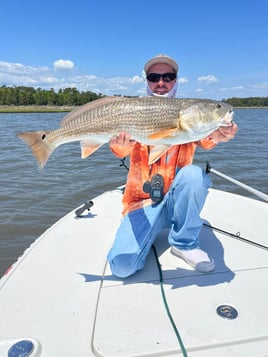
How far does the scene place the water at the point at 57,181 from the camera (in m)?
Answer: 6.30

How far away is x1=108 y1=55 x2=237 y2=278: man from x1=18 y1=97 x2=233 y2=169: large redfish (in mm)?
128

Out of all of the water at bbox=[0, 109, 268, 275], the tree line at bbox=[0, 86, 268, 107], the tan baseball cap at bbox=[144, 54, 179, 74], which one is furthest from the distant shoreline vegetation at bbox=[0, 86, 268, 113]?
the tan baseball cap at bbox=[144, 54, 179, 74]

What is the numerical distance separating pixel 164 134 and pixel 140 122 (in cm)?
21

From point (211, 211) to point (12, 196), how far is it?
5506 mm

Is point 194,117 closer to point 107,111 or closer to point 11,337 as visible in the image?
point 107,111

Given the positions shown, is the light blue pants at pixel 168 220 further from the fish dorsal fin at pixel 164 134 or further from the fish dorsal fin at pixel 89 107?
the fish dorsal fin at pixel 89 107

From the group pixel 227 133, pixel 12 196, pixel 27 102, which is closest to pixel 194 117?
pixel 227 133

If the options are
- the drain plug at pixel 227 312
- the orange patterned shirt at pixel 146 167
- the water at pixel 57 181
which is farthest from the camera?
the water at pixel 57 181

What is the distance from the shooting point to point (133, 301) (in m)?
2.43

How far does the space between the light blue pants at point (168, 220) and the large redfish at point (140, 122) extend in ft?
1.56

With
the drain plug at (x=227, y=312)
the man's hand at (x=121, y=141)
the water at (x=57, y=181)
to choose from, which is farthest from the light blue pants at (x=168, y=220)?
the water at (x=57, y=181)

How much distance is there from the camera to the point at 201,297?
244 cm

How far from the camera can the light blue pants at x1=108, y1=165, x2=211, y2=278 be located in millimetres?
2814

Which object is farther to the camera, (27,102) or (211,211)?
(27,102)
